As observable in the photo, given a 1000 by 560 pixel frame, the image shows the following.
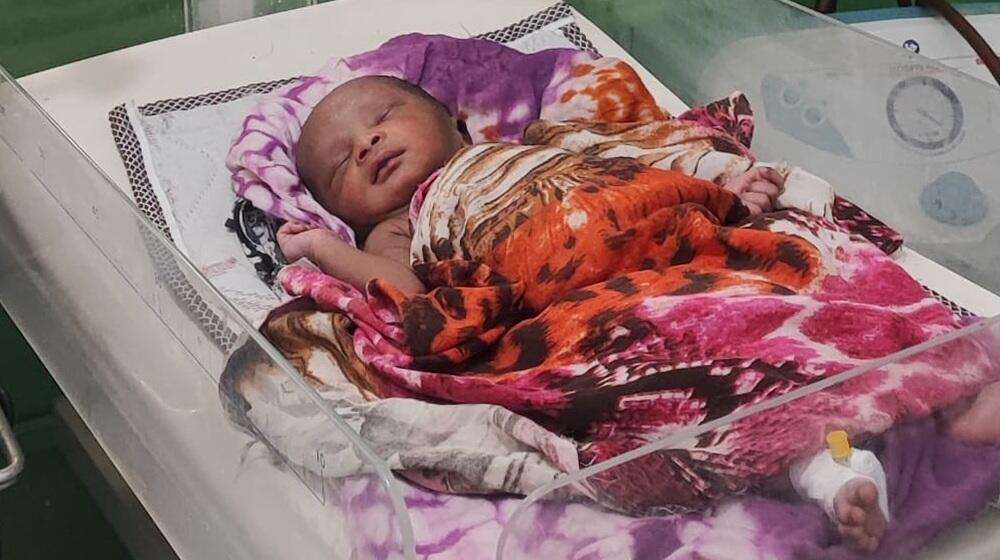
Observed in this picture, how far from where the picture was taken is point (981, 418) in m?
0.71

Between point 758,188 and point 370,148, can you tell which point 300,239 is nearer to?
point 370,148

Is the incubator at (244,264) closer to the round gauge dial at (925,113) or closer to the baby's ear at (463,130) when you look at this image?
the round gauge dial at (925,113)

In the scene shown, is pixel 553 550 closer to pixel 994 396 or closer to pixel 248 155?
pixel 994 396

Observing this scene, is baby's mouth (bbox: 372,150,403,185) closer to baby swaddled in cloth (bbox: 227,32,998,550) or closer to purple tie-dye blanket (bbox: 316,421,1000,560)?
baby swaddled in cloth (bbox: 227,32,998,550)

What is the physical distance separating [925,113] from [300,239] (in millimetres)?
597

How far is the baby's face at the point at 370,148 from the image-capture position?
3.76ft

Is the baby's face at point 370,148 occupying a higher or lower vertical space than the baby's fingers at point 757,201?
higher

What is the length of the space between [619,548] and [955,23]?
1082 millimetres

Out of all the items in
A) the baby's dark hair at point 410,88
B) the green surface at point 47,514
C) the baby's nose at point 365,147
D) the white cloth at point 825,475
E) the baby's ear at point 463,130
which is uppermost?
the baby's dark hair at point 410,88

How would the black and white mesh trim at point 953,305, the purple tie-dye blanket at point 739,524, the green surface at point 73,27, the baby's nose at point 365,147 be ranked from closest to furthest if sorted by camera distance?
1. the purple tie-dye blanket at point 739,524
2. the black and white mesh trim at point 953,305
3. the baby's nose at point 365,147
4. the green surface at point 73,27

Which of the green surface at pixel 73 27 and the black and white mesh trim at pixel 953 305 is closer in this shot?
the black and white mesh trim at pixel 953 305

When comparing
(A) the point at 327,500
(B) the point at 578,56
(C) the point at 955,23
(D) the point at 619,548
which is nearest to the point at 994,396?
(D) the point at 619,548

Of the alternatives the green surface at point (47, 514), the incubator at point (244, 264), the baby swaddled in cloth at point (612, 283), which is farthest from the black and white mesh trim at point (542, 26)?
the green surface at point (47, 514)

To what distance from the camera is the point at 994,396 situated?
0.71 meters
